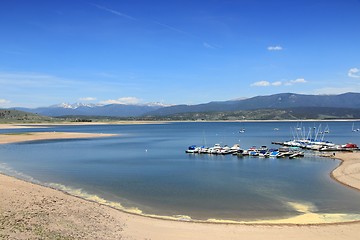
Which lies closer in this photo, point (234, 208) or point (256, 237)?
point (256, 237)

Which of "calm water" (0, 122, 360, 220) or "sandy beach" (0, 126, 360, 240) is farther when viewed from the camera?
"calm water" (0, 122, 360, 220)

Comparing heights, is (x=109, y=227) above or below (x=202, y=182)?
above

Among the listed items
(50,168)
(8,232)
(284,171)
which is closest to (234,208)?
(8,232)

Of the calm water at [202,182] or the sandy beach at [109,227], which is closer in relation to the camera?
the sandy beach at [109,227]

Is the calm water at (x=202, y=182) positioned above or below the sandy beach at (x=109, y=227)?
below

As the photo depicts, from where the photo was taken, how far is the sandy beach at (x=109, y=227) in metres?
19.2

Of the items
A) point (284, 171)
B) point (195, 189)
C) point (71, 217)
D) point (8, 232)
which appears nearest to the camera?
point (8, 232)

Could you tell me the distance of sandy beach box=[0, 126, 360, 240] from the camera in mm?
19172

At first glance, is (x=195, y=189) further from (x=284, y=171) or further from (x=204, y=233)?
(x=284, y=171)

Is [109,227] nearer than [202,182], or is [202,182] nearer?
[109,227]

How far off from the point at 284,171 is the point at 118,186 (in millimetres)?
22526

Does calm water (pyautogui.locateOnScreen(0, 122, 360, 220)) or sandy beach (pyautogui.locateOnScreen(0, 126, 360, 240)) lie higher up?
sandy beach (pyautogui.locateOnScreen(0, 126, 360, 240))

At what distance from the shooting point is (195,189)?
35.0 metres

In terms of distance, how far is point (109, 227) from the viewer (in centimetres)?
2128
